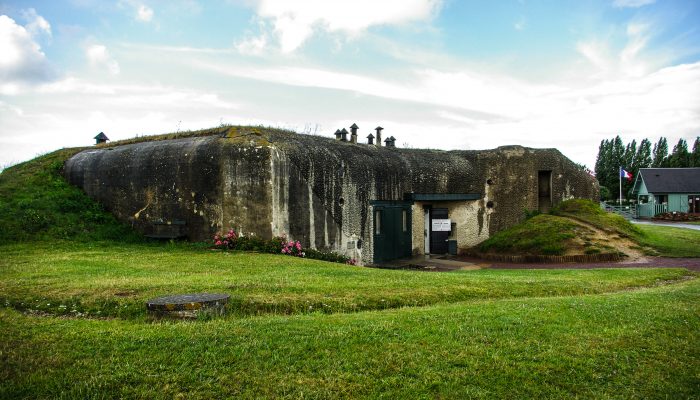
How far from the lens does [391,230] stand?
19.4 m

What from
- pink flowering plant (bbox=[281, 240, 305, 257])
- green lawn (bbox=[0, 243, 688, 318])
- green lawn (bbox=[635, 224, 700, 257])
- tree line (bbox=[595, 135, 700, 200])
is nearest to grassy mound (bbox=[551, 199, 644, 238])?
green lawn (bbox=[635, 224, 700, 257])

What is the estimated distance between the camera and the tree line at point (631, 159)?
204ft

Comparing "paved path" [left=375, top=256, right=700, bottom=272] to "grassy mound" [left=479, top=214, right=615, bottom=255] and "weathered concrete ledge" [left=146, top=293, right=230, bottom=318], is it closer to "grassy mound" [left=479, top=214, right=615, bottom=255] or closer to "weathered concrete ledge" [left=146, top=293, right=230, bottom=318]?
"grassy mound" [left=479, top=214, right=615, bottom=255]

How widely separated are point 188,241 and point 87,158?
253 inches

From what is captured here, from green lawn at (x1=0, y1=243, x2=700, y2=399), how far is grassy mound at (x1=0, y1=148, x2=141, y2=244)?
6174mm

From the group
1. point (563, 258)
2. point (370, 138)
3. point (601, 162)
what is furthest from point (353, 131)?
point (601, 162)

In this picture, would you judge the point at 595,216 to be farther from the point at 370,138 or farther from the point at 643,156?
the point at 643,156

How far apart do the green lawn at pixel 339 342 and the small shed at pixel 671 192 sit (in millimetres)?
42162

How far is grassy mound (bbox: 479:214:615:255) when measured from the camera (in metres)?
18.4

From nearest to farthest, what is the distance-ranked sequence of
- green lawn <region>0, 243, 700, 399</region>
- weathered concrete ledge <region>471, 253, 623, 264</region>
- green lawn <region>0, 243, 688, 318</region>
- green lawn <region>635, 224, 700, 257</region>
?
green lawn <region>0, 243, 700, 399</region> → green lawn <region>0, 243, 688, 318</region> → weathered concrete ledge <region>471, 253, 623, 264</region> → green lawn <region>635, 224, 700, 257</region>

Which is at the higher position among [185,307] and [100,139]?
[100,139]

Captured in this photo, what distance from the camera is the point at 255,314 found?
7129 mm

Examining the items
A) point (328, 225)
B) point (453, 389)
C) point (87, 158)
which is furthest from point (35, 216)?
point (453, 389)

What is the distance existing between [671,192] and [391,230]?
1507 inches
